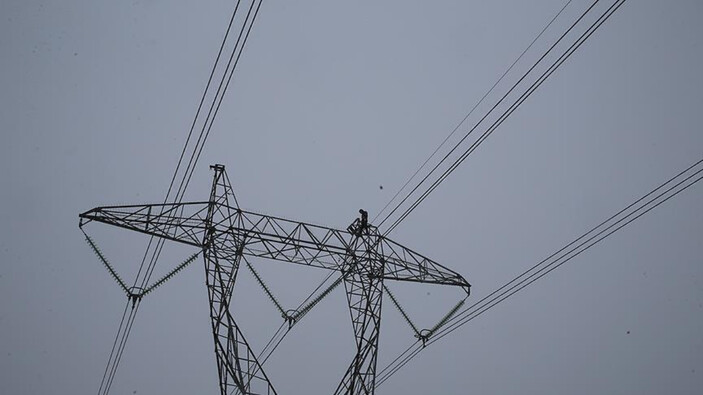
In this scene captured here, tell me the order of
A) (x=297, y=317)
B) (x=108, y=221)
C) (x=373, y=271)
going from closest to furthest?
(x=108, y=221) < (x=373, y=271) < (x=297, y=317)

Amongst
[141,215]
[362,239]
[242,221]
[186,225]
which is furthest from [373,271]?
[141,215]

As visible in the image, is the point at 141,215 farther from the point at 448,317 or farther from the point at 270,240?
the point at 448,317

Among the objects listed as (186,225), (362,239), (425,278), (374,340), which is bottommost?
(374,340)

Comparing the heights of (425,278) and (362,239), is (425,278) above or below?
below

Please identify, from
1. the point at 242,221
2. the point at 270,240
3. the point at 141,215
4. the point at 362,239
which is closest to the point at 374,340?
the point at 362,239

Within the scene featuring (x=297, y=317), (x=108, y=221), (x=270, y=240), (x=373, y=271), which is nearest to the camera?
(x=108, y=221)

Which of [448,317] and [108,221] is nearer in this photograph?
[108,221]

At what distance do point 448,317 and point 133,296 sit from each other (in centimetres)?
851

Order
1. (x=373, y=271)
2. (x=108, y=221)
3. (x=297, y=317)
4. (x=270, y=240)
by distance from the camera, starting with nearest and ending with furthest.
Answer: (x=108, y=221) → (x=270, y=240) → (x=373, y=271) → (x=297, y=317)

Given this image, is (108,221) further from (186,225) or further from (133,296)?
(133,296)

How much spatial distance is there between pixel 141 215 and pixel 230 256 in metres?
2.23

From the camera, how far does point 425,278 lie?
40.9ft

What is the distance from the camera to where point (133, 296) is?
12531 millimetres

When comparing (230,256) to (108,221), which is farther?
(230,256)
